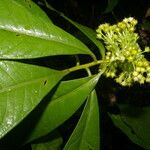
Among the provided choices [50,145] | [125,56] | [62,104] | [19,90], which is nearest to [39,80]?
[19,90]

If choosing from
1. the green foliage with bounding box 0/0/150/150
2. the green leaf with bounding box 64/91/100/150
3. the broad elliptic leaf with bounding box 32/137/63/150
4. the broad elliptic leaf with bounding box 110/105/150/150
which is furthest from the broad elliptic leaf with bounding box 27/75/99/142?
the broad elliptic leaf with bounding box 110/105/150/150

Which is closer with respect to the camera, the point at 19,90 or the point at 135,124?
the point at 19,90

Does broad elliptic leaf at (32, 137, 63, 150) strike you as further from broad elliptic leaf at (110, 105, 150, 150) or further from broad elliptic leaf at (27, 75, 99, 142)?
broad elliptic leaf at (110, 105, 150, 150)

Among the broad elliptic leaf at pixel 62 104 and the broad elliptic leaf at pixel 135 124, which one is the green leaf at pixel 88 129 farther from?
the broad elliptic leaf at pixel 135 124

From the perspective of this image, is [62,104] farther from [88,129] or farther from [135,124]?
[135,124]

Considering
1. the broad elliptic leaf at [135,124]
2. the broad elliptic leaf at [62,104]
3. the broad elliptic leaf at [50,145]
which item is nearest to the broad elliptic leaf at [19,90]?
the broad elliptic leaf at [62,104]

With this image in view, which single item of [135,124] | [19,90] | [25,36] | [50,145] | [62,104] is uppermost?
[25,36]
